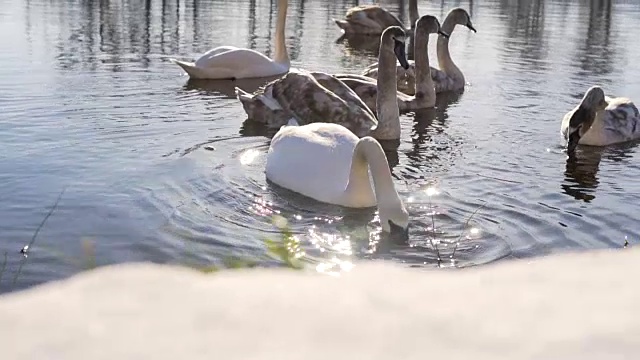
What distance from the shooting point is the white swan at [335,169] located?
603 cm

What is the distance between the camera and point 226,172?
7980 millimetres

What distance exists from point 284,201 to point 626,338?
5367mm

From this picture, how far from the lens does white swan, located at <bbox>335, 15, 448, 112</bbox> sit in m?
11.9

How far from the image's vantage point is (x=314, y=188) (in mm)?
7035

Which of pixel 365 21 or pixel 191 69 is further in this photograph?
pixel 365 21

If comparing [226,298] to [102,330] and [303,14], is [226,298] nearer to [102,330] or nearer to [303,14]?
[102,330]

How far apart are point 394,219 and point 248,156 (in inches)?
125

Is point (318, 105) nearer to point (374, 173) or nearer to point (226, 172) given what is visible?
point (226, 172)

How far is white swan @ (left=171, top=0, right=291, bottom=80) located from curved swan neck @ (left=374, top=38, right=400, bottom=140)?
4.68 meters

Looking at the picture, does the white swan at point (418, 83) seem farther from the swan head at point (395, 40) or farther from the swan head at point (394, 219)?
the swan head at point (394, 219)

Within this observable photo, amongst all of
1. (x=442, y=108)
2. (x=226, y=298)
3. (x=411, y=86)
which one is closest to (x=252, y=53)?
Result: (x=411, y=86)

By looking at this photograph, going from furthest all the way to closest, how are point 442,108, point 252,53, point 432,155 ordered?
point 252,53
point 442,108
point 432,155

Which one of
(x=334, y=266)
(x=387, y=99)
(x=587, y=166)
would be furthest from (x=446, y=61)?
(x=334, y=266)

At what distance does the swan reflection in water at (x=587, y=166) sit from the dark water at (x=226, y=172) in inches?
1.2
